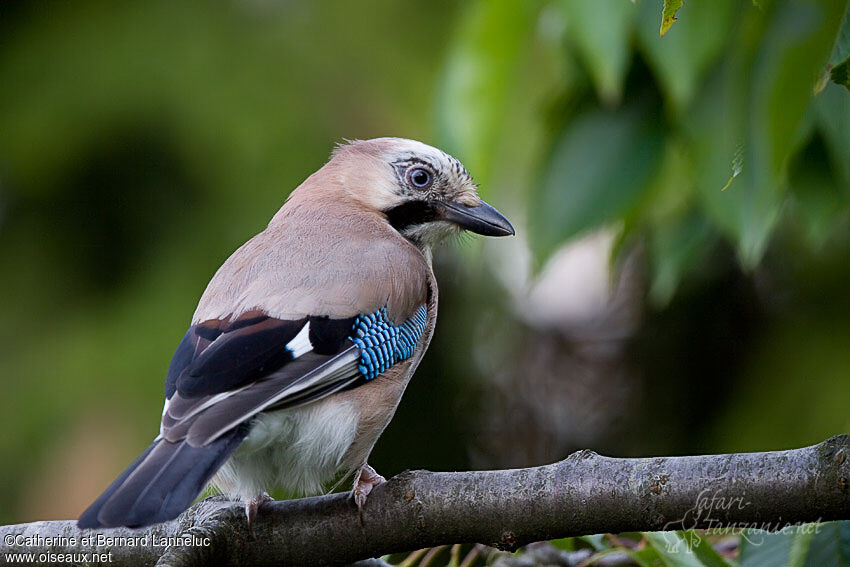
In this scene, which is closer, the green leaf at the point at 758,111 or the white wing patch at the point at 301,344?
the green leaf at the point at 758,111

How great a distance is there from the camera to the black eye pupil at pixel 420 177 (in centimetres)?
334

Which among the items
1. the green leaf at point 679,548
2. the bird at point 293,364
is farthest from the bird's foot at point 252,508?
the green leaf at point 679,548

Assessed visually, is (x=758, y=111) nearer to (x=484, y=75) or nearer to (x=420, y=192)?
(x=484, y=75)

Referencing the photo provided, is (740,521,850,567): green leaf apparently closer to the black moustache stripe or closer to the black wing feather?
the black wing feather

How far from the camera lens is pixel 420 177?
335 cm

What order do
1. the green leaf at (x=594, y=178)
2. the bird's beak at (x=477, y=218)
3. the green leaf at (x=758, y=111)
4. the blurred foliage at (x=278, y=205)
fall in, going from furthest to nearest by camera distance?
the blurred foliage at (x=278, y=205) → the bird's beak at (x=477, y=218) → the green leaf at (x=594, y=178) → the green leaf at (x=758, y=111)

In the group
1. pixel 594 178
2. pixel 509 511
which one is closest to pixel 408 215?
pixel 594 178

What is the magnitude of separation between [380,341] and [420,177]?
0.86 meters

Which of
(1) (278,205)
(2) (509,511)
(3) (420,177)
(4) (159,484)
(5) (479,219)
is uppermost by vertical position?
(3) (420,177)

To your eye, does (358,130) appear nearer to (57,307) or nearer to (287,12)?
(287,12)

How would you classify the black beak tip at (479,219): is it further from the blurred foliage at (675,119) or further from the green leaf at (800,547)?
the green leaf at (800,547)

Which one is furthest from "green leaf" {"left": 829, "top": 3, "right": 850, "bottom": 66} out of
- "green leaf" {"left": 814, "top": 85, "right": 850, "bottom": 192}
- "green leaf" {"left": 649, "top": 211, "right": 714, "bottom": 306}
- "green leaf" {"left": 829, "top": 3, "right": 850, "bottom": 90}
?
"green leaf" {"left": 649, "top": 211, "right": 714, "bottom": 306}

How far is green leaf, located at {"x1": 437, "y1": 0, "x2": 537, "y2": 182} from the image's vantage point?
2.70 m

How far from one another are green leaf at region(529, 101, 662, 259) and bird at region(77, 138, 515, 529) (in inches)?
13.5
